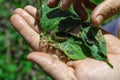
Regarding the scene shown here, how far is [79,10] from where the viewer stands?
1894mm

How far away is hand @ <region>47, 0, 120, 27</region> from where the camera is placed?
5.44ft

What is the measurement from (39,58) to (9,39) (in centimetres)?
140

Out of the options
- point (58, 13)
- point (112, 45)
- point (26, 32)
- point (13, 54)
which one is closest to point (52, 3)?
point (58, 13)

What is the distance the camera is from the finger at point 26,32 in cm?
183

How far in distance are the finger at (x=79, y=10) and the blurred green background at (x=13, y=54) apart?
2.66 feet

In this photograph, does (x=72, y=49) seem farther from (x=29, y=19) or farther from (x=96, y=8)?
(x=29, y=19)

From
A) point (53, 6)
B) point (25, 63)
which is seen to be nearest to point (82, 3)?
point (53, 6)

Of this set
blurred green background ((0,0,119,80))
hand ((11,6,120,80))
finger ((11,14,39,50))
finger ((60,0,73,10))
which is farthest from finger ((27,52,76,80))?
blurred green background ((0,0,119,80))

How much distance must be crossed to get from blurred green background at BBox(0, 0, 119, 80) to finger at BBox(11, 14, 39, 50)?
2.47 feet

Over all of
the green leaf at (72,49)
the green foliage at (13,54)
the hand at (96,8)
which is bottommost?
the green foliage at (13,54)

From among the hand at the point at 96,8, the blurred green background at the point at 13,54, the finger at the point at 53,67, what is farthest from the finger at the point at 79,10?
the blurred green background at the point at 13,54

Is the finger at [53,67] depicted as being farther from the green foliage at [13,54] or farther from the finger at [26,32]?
the green foliage at [13,54]

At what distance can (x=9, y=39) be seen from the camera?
3.01 meters

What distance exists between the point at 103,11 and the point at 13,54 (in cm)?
143
